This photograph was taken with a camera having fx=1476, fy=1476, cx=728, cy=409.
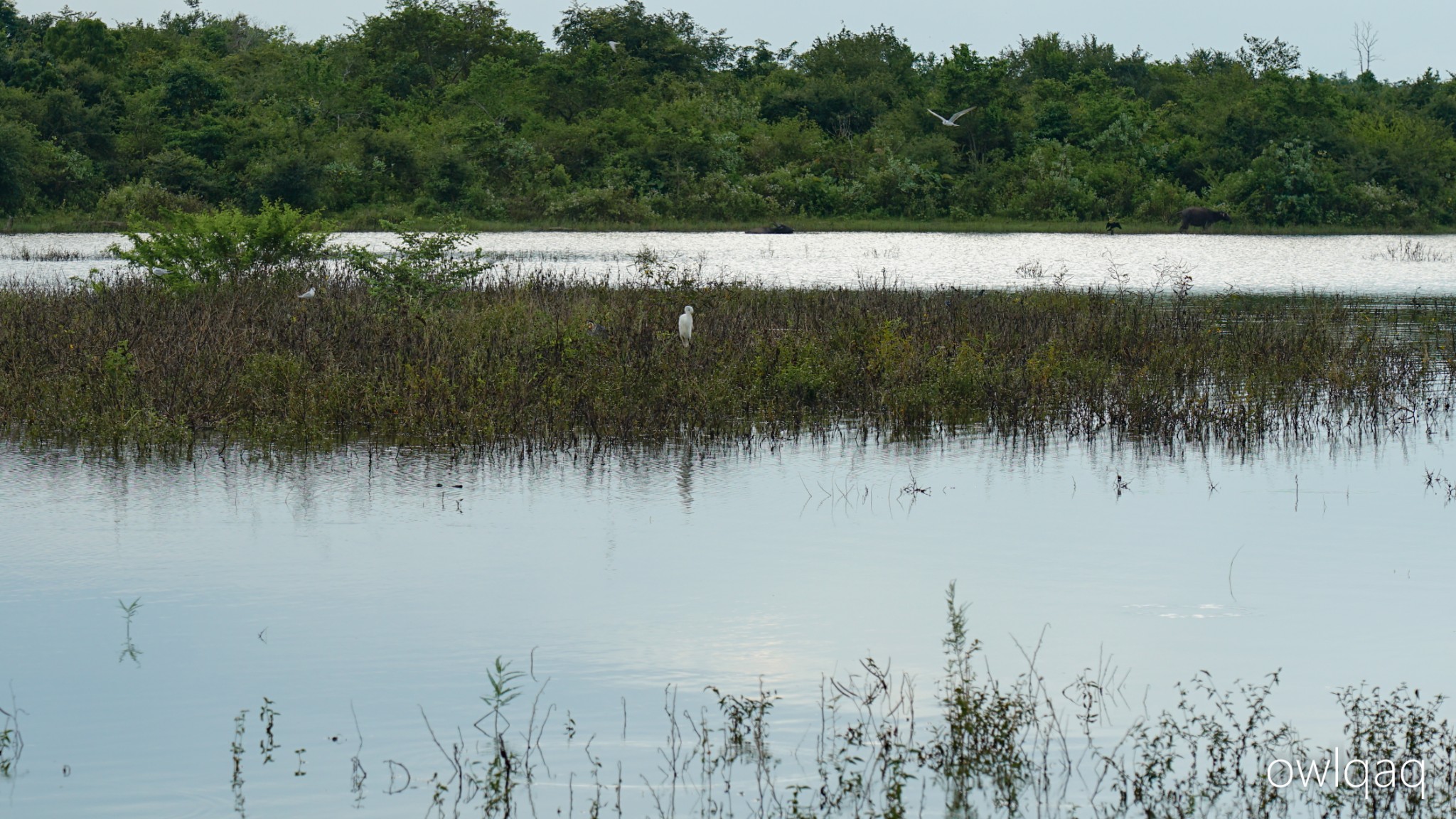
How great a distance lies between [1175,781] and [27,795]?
11.6 feet

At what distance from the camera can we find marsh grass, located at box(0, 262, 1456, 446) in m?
10.8

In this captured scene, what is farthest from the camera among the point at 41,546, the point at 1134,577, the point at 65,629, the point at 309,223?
the point at 309,223

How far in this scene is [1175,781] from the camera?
4520 millimetres

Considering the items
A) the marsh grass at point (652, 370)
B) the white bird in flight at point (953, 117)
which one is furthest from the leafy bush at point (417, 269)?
the white bird in flight at point (953, 117)

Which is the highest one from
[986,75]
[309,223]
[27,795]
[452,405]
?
[986,75]

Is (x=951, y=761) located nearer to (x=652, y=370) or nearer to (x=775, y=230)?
(x=652, y=370)

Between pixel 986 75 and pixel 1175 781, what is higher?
pixel 986 75

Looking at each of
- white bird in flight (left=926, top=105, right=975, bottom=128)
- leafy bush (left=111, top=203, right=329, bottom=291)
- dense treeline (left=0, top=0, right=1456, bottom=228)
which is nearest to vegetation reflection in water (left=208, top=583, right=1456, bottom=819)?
leafy bush (left=111, top=203, right=329, bottom=291)

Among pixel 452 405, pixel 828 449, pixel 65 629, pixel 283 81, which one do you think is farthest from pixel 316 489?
pixel 283 81

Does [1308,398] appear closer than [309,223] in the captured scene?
Yes

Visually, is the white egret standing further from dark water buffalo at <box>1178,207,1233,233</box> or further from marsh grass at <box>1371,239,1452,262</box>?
dark water buffalo at <box>1178,207,1233,233</box>

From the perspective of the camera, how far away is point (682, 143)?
169 ft

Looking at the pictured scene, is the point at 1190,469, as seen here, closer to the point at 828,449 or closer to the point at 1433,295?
the point at 828,449

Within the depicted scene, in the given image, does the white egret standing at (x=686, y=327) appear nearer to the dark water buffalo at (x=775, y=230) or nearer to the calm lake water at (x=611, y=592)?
the calm lake water at (x=611, y=592)
